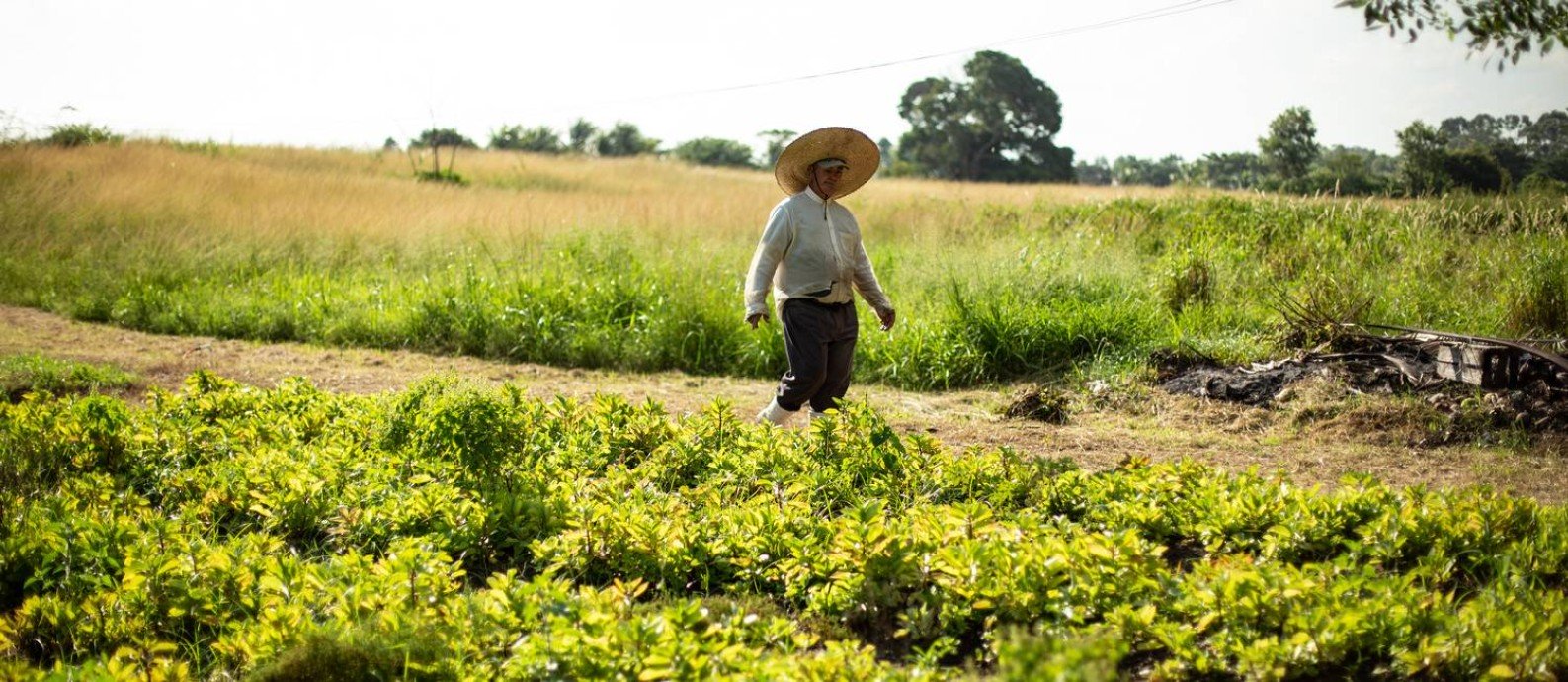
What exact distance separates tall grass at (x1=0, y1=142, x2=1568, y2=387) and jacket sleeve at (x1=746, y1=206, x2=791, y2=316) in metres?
3.27

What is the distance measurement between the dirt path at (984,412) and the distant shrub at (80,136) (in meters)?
10.9

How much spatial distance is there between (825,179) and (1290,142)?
1597cm

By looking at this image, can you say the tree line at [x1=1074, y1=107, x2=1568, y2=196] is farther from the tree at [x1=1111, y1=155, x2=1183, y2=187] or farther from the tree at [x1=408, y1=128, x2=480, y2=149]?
the tree at [x1=408, y1=128, x2=480, y2=149]

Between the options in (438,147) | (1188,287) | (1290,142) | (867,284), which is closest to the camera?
(867,284)

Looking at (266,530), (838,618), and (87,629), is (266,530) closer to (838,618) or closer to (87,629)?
(87,629)

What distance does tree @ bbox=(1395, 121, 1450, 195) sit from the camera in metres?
13.7

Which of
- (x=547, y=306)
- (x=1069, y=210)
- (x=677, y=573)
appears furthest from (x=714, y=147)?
(x=677, y=573)

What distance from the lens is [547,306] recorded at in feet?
35.0

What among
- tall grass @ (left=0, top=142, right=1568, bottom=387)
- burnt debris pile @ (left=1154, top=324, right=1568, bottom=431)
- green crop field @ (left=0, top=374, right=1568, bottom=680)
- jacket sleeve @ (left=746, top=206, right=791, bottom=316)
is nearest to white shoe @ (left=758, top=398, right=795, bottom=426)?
green crop field @ (left=0, top=374, right=1568, bottom=680)

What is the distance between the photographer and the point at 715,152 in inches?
1965

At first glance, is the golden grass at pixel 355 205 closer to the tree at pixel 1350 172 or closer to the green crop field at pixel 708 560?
the tree at pixel 1350 172

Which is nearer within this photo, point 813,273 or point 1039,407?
point 813,273

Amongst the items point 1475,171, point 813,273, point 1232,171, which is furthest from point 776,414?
point 1232,171

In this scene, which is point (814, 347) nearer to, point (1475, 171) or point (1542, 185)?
point (1542, 185)
